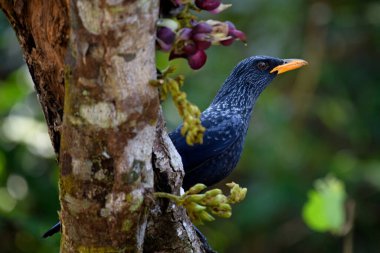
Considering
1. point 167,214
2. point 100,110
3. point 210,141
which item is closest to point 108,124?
point 100,110

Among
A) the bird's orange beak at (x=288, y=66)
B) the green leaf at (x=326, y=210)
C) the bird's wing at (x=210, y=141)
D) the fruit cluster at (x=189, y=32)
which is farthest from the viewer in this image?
the bird's orange beak at (x=288, y=66)

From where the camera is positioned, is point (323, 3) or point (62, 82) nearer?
point (62, 82)

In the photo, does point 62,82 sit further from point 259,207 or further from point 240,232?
point 240,232

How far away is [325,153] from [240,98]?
10.6ft

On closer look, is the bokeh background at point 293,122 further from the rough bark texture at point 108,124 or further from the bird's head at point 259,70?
the rough bark texture at point 108,124

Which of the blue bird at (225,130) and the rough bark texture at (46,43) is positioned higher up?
the rough bark texture at (46,43)

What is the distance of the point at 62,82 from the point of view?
2146mm

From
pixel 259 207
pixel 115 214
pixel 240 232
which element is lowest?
pixel 240 232

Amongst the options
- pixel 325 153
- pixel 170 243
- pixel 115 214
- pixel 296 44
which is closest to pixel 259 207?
pixel 325 153

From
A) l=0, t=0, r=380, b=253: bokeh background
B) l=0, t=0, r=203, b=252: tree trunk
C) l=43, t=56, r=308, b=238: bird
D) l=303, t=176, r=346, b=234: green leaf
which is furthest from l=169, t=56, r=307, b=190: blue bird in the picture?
l=0, t=0, r=380, b=253: bokeh background

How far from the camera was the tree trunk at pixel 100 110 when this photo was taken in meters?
1.88

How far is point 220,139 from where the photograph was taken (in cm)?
372

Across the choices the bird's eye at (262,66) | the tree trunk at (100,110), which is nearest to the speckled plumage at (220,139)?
the bird's eye at (262,66)

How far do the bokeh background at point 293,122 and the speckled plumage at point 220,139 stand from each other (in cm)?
197
